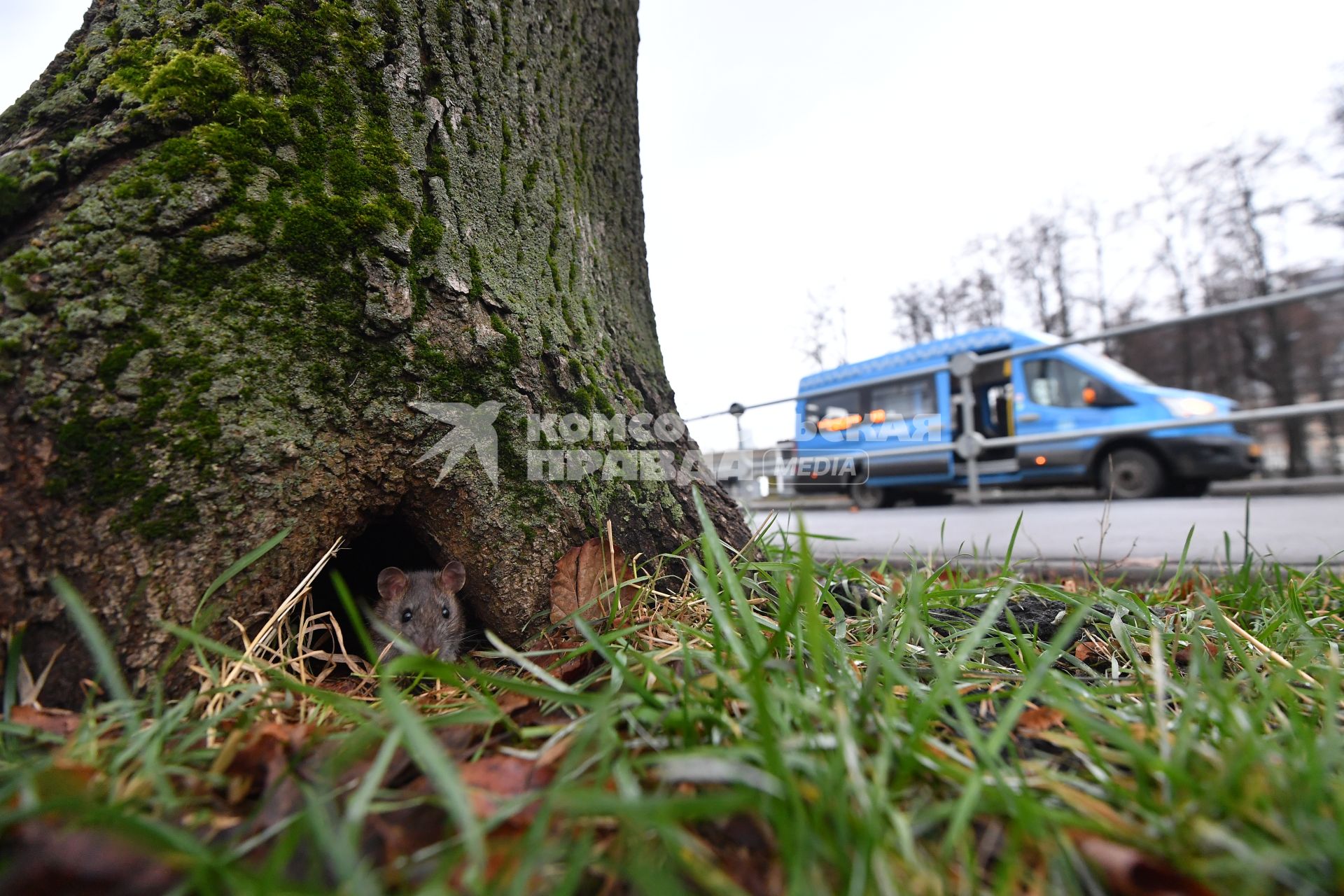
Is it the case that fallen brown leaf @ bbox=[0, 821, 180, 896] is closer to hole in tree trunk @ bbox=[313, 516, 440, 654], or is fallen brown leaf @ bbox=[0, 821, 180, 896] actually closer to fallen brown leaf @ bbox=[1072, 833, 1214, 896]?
fallen brown leaf @ bbox=[1072, 833, 1214, 896]

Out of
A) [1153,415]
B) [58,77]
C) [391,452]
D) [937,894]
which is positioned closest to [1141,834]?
[937,894]

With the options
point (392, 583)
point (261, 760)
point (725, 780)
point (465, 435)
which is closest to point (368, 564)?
point (392, 583)

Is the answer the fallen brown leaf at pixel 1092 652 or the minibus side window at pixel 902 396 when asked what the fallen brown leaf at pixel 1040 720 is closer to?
the fallen brown leaf at pixel 1092 652

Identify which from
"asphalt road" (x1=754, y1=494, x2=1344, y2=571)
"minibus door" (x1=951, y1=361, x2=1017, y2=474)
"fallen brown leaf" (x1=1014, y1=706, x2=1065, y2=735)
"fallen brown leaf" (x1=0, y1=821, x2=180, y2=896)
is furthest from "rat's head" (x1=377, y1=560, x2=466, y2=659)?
"minibus door" (x1=951, y1=361, x2=1017, y2=474)

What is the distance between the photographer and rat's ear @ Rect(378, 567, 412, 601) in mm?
2512

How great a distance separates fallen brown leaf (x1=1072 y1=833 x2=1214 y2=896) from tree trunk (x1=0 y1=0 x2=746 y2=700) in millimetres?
1367

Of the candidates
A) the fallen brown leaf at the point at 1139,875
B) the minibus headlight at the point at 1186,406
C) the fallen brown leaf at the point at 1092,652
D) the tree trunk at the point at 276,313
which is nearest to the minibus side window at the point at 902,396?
the minibus headlight at the point at 1186,406

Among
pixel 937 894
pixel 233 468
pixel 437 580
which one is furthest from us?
pixel 437 580

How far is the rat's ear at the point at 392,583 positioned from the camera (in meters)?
2.51

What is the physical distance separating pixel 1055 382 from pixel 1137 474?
1948mm

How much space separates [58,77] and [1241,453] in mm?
13055

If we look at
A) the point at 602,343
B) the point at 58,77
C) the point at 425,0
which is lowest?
the point at 602,343

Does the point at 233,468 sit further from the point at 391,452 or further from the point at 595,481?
the point at 595,481

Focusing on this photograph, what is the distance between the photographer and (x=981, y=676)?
1217mm
